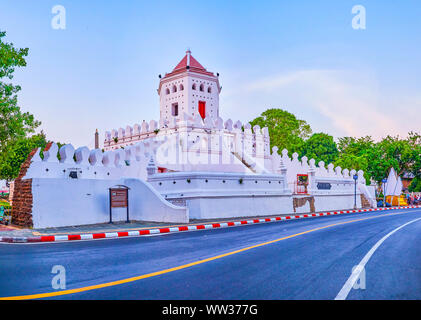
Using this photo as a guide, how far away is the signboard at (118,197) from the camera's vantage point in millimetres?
15688

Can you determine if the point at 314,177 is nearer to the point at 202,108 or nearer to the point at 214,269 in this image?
the point at 202,108

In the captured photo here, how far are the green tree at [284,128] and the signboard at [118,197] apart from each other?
41729 mm

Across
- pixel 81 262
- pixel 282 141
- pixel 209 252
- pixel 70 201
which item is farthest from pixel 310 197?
pixel 282 141

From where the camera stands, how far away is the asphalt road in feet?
16.9

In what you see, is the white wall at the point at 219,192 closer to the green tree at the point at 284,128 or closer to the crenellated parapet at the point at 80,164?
the crenellated parapet at the point at 80,164

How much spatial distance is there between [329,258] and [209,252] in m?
2.51

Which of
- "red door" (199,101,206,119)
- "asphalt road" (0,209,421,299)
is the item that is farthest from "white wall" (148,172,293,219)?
"red door" (199,101,206,119)

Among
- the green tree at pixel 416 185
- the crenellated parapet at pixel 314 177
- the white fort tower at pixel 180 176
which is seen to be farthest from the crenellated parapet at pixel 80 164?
the green tree at pixel 416 185

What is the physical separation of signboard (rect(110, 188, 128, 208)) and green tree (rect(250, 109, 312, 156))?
41.7m

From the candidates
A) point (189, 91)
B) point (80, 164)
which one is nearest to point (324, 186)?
point (189, 91)

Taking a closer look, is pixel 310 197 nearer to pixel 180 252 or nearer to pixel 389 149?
pixel 180 252

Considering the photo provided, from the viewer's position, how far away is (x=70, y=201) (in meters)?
14.5

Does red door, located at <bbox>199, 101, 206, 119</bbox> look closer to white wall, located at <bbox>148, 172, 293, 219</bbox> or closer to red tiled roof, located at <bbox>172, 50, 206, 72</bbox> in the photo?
red tiled roof, located at <bbox>172, 50, 206, 72</bbox>

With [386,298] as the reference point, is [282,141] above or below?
above
